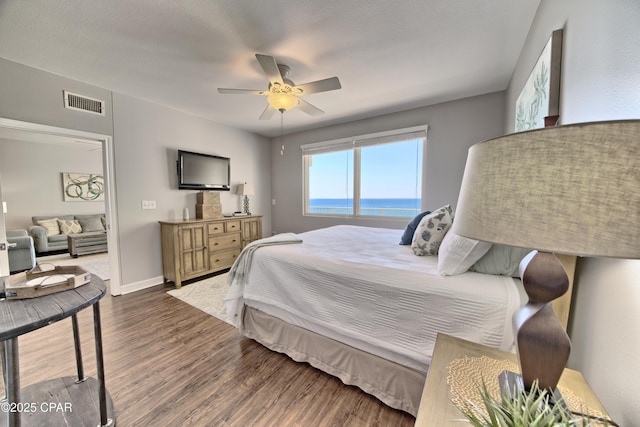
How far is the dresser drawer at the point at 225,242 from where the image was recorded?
144 inches

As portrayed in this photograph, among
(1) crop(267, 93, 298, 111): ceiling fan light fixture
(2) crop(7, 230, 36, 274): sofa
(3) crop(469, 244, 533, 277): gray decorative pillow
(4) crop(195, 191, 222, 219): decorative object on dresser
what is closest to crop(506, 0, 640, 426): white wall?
(3) crop(469, 244, 533, 277): gray decorative pillow

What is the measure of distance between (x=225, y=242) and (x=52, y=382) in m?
2.43

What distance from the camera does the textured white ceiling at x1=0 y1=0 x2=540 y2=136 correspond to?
1625mm

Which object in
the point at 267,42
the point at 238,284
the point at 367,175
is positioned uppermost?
the point at 267,42

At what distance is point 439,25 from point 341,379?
8.69 ft

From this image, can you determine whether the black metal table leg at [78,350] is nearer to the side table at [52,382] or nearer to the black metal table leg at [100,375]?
the side table at [52,382]

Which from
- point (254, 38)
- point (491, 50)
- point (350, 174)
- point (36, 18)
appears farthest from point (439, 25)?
point (36, 18)

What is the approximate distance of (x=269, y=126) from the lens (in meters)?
4.31

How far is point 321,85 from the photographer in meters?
2.11

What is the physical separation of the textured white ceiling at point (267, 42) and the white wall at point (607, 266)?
2.92ft

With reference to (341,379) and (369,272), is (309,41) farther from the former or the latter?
(341,379)

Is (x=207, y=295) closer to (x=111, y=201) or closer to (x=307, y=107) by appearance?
(x=111, y=201)

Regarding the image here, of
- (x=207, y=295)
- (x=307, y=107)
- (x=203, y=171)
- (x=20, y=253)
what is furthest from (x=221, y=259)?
(x=20, y=253)

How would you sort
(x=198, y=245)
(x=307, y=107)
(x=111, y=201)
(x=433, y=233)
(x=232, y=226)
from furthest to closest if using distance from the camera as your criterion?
(x=232, y=226) → (x=198, y=245) → (x=111, y=201) → (x=307, y=107) → (x=433, y=233)
